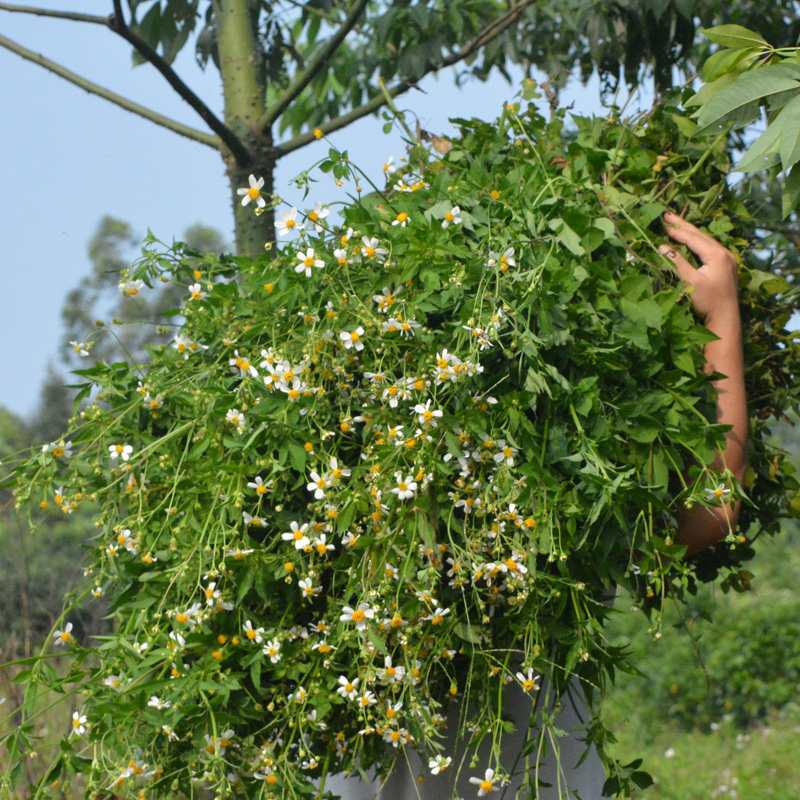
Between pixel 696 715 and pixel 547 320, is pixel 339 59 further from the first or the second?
pixel 696 715

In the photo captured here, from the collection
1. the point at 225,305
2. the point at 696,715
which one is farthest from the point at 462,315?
the point at 696,715

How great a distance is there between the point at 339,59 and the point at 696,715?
4.62 m

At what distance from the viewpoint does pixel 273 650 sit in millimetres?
1116

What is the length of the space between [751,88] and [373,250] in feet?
1.70

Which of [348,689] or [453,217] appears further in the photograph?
[453,217]

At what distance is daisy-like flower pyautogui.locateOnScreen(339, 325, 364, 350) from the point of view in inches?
44.3

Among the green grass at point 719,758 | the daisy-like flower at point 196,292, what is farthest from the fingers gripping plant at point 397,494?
the green grass at point 719,758

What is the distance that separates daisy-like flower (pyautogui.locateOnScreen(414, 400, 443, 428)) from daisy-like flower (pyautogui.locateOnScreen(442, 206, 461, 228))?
0.92 ft

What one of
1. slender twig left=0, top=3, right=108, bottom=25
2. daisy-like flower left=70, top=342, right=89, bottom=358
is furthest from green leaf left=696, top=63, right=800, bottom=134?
slender twig left=0, top=3, right=108, bottom=25

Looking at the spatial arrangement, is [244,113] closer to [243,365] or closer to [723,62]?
[243,365]

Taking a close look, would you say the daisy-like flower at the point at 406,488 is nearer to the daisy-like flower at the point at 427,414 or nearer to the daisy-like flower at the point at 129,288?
the daisy-like flower at the point at 427,414

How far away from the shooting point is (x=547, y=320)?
3.59 ft

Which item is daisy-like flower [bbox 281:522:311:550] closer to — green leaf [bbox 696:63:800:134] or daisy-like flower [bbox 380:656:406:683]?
daisy-like flower [bbox 380:656:406:683]

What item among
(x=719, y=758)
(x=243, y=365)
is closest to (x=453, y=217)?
(x=243, y=365)
